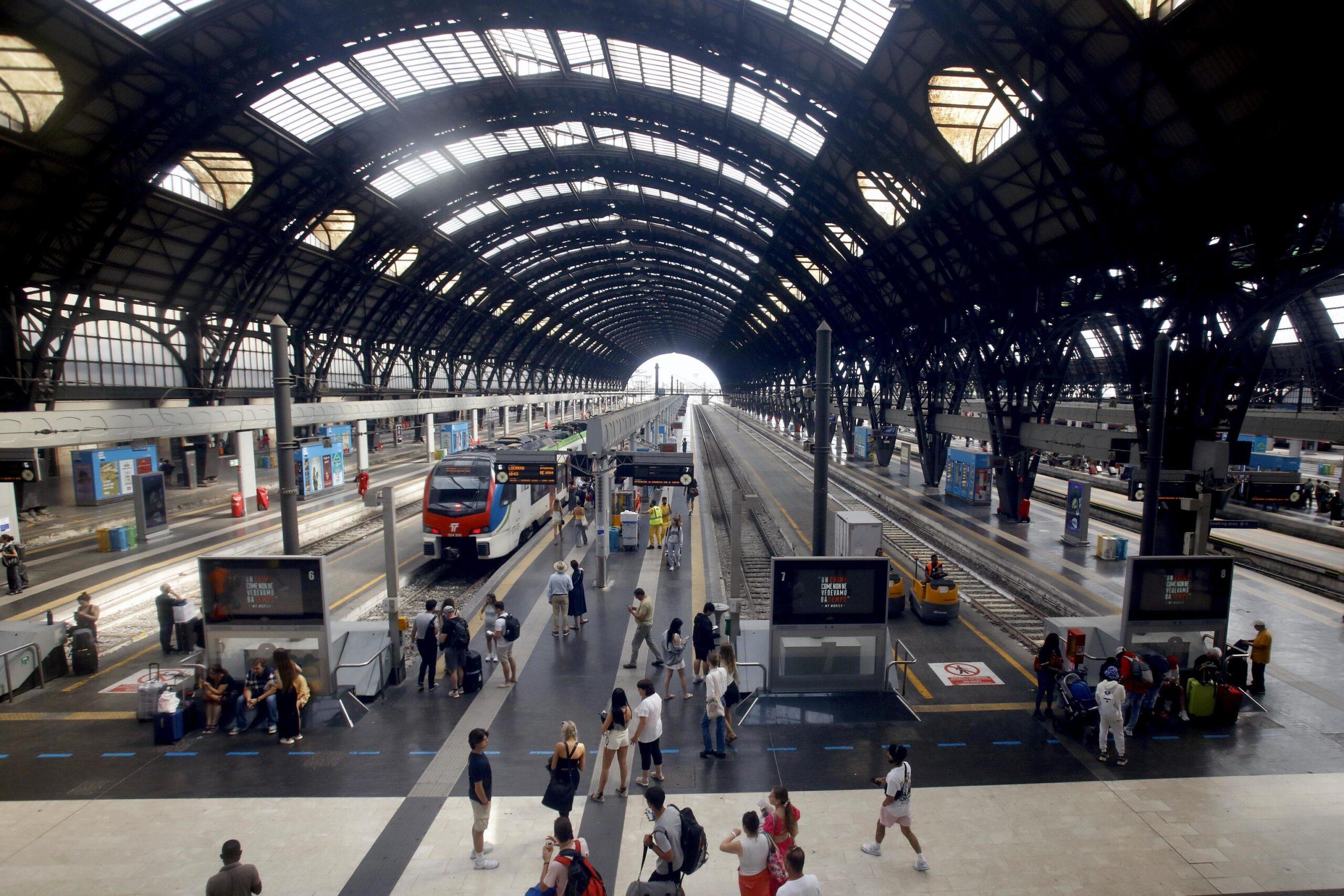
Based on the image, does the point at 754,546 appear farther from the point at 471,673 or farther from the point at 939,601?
the point at 471,673

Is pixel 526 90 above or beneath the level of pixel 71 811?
above

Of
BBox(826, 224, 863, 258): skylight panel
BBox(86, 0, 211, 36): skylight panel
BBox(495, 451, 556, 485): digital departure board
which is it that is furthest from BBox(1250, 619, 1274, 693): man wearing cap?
BBox(86, 0, 211, 36): skylight panel

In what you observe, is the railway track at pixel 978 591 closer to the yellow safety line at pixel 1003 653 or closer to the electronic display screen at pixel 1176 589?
the yellow safety line at pixel 1003 653

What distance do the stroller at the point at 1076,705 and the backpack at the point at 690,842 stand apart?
653 centimetres

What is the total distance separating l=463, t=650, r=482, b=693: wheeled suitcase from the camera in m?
10.4

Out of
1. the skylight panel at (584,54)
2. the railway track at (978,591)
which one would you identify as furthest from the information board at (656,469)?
the skylight panel at (584,54)

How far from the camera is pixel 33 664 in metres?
10.8

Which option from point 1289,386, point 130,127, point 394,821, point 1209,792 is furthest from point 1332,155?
point 1289,386

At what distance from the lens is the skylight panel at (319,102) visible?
23.7 metres

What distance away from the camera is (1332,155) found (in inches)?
466

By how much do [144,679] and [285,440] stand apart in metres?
4.28

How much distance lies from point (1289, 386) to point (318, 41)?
57069mm

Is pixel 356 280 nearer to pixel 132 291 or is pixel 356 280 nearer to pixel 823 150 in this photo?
pixel 132 291

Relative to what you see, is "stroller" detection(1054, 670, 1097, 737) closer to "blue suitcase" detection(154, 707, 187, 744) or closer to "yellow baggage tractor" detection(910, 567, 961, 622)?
"yellow baggage tractor" detection(910, 567, 961, 622)
